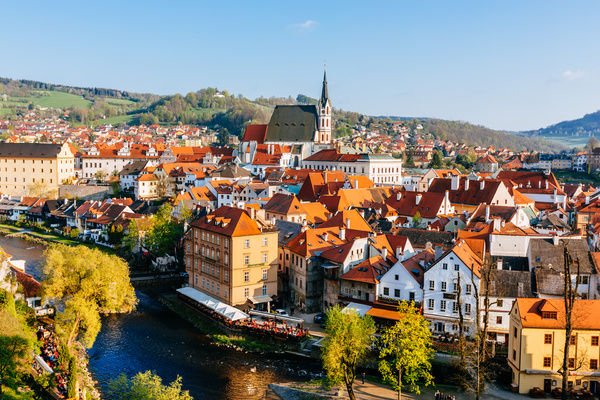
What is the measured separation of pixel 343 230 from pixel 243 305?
356 inches

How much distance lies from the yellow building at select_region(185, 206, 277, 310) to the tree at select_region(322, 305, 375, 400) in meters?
11.0

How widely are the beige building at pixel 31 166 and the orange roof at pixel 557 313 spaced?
284 ft

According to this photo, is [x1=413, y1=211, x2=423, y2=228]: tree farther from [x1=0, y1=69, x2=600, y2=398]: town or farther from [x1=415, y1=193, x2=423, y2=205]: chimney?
[x1=415, y1=193, x2=423, y2=205]: chimney

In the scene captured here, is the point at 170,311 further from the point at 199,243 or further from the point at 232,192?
the point at 232,192

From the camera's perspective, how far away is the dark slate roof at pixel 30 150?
9694 centimetres

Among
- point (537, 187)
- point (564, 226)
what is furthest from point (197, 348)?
point (537, 187)

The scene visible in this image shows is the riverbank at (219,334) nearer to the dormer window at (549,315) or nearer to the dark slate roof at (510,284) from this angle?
the dark slate roof at (510,284)

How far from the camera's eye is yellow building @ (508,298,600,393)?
26.1 m

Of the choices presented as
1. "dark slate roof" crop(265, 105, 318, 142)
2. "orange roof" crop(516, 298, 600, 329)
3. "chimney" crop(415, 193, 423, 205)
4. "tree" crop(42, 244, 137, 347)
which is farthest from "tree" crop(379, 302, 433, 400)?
"dark slate roof" crop(265, 105, 318, 142)

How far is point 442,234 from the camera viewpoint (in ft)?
141

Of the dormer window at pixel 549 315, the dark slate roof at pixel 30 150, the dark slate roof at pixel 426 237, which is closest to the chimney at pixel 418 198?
the dark slate roof at pixel 426 237

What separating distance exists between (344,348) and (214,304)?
13.8 m

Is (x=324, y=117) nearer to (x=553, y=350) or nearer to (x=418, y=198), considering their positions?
(x=418, y=198)

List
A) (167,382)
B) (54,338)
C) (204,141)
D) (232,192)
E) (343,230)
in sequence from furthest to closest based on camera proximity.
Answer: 1. (204,141)
2. (232,192)
3. (343,230)
4. (54,338)
5. (167,382)
